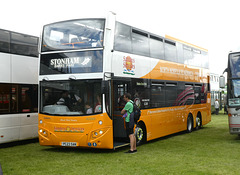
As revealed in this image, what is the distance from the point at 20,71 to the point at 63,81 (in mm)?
2861

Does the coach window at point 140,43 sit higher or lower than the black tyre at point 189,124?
higher

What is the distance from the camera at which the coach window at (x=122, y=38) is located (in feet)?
34.7

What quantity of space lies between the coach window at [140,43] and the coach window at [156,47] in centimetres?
41

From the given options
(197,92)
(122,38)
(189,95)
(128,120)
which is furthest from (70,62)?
(197,92)

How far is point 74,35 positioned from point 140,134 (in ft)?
13.4

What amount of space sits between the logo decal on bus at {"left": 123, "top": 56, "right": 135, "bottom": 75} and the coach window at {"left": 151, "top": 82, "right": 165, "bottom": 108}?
5.32 feet

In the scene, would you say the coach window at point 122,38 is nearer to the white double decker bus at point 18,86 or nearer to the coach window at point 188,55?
the white double decker bus at point 18,86

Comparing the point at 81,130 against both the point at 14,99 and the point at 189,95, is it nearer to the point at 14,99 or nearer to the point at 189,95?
the point at 14,99

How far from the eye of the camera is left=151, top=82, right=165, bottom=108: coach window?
41.4 ft

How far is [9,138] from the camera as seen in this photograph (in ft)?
38.5

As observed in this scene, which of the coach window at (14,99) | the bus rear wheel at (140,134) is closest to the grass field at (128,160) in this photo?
the bus rear wheel at (140,134)

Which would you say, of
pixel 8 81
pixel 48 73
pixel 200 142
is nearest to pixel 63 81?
pixel 48 73

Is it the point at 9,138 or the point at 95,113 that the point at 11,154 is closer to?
the point at 9,138

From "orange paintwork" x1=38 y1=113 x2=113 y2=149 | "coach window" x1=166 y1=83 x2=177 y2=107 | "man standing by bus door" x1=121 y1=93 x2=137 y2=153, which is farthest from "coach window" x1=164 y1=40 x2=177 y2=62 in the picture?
"orange paintwork" x1=38 y1=113 x2=113 y2=149
